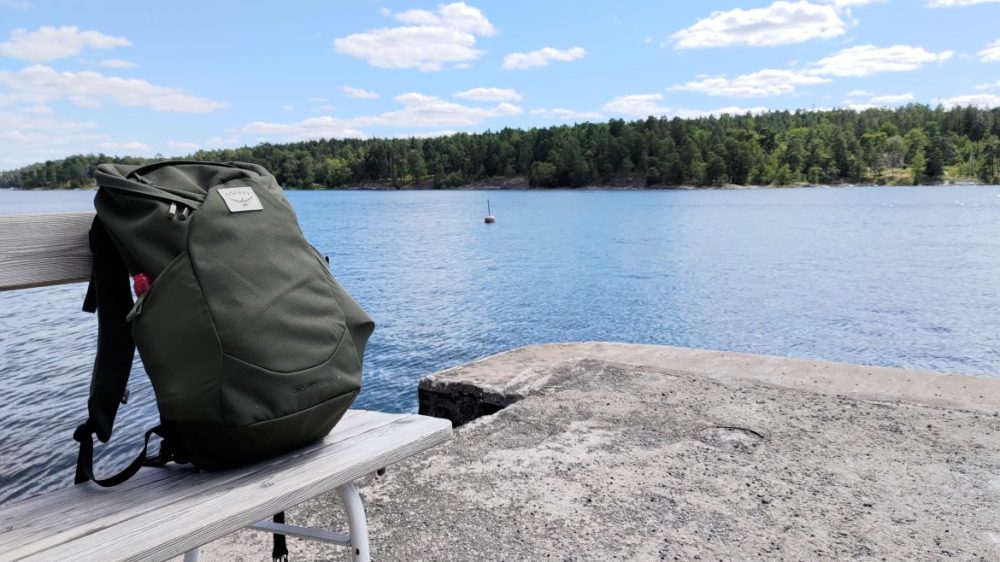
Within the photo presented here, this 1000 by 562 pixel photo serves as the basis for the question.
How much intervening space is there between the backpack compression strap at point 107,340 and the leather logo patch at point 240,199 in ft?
1.18

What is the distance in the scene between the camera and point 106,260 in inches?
74.4

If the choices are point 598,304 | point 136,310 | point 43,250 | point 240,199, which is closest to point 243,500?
point 136,310

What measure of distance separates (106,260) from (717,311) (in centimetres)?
2126

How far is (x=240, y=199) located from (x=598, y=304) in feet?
71.1

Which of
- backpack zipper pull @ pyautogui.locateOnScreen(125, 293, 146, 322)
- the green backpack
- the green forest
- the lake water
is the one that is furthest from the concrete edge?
the green forest

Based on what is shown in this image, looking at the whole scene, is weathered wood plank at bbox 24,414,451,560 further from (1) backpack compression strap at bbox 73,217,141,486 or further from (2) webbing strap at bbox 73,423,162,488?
(1) backpack compression strap at bbox 73,217,141,486

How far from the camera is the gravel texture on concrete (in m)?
3.01

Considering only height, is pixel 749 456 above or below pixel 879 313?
above

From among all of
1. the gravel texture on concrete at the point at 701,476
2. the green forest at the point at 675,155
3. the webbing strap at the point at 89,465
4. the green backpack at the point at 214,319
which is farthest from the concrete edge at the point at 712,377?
the green forest at the point at 675,155

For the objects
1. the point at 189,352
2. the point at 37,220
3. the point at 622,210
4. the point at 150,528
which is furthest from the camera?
the point at 622,210

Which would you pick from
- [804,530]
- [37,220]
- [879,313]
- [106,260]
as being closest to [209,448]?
[106,260]

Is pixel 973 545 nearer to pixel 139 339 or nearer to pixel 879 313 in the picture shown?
pixel 139 339

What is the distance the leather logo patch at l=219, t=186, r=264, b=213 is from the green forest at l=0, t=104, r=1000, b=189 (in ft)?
380

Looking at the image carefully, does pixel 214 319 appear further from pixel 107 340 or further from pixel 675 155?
pixel 675 155
